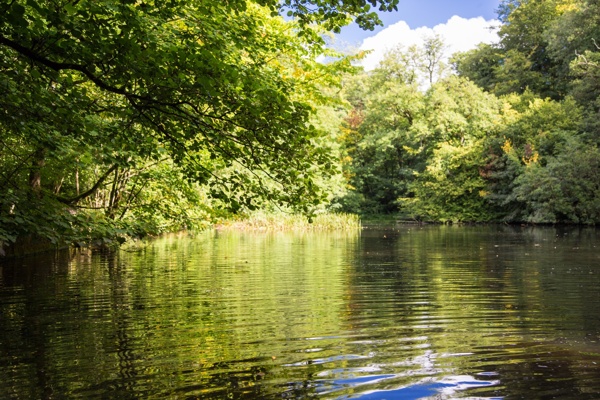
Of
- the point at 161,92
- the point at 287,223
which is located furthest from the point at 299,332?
the point at 287,223

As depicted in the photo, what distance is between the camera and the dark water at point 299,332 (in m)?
4.34

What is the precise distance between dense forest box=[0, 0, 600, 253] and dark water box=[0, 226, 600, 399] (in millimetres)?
1321

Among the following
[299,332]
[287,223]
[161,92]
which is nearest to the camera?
[161,92]

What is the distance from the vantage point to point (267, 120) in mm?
6324

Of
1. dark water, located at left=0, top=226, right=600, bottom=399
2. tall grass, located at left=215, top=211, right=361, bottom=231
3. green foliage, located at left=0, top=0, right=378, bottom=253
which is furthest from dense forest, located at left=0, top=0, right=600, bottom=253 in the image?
tall grass, located at left=215, top=211, right=361, bottom=231

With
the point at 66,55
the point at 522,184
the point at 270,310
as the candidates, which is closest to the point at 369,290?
the point at 270,310

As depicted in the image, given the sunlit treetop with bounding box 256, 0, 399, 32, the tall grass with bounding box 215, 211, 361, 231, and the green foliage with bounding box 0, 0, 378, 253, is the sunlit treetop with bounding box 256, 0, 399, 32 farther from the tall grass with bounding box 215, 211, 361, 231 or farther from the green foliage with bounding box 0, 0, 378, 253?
the tall grass with bounding box 215, 211, 361, 231

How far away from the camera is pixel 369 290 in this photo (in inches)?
381

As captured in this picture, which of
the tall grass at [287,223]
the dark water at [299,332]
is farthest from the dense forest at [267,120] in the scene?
the tall grass at [287,223]

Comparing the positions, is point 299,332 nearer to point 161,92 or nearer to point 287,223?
point 161,92

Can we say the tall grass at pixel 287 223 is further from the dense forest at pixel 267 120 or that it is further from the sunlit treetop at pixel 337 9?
the sunlit treetop at pixel 337 9

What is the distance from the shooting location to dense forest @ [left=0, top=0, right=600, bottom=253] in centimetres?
604

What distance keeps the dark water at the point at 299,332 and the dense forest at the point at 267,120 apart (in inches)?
52.0

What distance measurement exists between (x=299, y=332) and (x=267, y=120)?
2334mm
